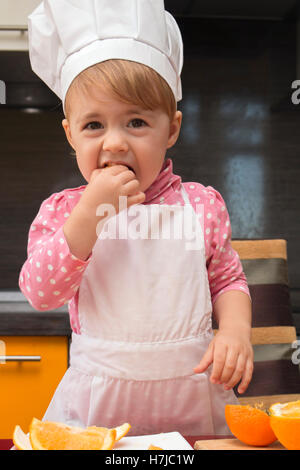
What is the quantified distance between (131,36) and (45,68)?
16cm

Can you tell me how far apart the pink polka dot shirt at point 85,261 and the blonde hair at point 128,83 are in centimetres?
15

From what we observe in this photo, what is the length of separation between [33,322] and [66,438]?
42.6 inches

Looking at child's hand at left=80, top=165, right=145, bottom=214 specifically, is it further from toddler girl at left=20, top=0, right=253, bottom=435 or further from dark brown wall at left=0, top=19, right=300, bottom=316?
dark brown wall at left=0, top=19, right=300, bottom=316

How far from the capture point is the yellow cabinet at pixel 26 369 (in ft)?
5.24

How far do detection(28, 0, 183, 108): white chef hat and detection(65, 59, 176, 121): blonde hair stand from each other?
0.04 feet

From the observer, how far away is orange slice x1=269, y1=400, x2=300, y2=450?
525 mm

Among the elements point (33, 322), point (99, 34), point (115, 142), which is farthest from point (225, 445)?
point (33, 322)

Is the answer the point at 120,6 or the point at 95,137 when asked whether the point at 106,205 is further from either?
the point at 120,6

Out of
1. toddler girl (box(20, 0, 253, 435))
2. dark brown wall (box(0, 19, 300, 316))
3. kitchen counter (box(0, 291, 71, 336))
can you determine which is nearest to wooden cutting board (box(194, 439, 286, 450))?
toddler girl (box(20, 0, 253, 435))

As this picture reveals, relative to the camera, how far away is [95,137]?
0.74 metres

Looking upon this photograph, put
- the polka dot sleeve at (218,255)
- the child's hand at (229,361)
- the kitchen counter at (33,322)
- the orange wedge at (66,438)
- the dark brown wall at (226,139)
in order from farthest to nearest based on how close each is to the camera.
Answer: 1. the dark brown wall at (226,139)
2. the kitchen counter at (33,322)
3. the polka dot sleeve at (218,255)
4. the child's hand at (229,361)
5. the orange wedge at (66,438)

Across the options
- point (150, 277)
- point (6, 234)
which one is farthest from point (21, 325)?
point (150, 277)

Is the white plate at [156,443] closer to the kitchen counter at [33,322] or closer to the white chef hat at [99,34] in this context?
the white chef hat at [99,34]

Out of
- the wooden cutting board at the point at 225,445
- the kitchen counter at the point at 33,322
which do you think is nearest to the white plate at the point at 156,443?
the wooden cutting board at the point at 225,445
